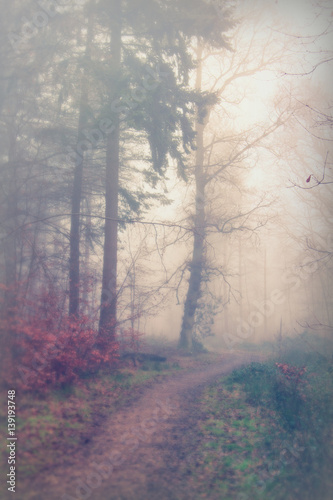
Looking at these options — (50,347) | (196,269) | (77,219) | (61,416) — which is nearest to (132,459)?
(61,416)

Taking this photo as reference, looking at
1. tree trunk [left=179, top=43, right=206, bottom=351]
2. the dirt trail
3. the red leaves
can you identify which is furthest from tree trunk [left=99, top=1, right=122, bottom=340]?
tree trunk [left=179, top=43, right=206, bottom=351]

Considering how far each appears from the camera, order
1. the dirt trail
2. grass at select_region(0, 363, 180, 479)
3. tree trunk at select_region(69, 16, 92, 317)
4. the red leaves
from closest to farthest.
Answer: the dirt trail, grass at select_region(0, 363, 180, 479), the red leaves, tree trunk at select_region(69, 16, 92, 317)

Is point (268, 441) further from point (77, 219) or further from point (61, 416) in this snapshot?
point (77, 219)

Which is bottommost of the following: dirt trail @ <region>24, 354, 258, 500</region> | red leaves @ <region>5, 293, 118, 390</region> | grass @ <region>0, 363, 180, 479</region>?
dirt trail @ <region>24, 354, 258, 500</region>

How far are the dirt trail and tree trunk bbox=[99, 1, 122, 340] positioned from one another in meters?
3.42

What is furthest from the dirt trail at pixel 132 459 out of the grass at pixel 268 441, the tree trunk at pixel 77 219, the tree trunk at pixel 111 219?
the tree trunk at pixel 77 219

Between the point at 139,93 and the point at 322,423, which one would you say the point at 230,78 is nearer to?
the point at 139,93

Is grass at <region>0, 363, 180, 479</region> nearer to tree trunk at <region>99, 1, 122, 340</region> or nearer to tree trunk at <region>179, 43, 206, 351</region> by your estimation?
tree trunk at <region>99, 1, 122, 340</region>

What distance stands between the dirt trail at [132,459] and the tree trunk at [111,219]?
342cm

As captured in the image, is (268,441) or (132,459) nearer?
(132,459)

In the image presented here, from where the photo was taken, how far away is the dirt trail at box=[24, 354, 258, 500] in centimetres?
434

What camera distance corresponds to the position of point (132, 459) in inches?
211

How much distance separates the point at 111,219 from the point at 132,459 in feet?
24.7

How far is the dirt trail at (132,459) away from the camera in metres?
4.34
